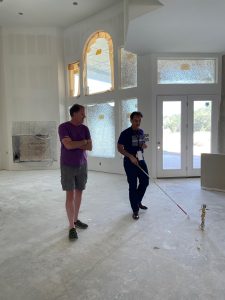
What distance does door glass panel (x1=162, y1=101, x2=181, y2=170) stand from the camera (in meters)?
6.14

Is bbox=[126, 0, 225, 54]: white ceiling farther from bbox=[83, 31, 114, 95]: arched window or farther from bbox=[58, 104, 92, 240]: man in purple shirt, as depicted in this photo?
bbox=[58, 104, 92, 240]: man in purple shirt

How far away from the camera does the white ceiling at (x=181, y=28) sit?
12.0 feet

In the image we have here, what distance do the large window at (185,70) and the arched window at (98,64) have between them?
1.45 m

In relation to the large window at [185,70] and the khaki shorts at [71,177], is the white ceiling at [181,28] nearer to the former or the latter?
the large window at [185,70]

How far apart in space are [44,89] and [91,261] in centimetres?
652

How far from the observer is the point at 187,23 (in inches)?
166

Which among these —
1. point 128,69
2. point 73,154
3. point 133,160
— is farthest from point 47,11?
point 73,154

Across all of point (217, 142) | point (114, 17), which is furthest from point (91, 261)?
point (114, 17)

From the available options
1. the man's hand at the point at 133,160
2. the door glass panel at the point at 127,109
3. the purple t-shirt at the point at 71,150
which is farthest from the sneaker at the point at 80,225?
the door glass panel at the point at 127,109

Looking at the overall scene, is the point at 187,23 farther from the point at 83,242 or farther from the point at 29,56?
the point at 29,56

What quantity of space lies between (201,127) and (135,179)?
3202mm

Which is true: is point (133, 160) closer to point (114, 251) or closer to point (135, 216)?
point (135, 216)

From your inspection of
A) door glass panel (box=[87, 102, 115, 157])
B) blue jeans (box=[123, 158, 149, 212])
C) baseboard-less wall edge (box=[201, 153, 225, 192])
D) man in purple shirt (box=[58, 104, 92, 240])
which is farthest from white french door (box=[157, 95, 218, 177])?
man in purple shirt (box=[58, 104, 92, 240])

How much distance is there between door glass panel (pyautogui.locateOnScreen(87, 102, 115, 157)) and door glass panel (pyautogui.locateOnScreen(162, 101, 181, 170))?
155 cm
